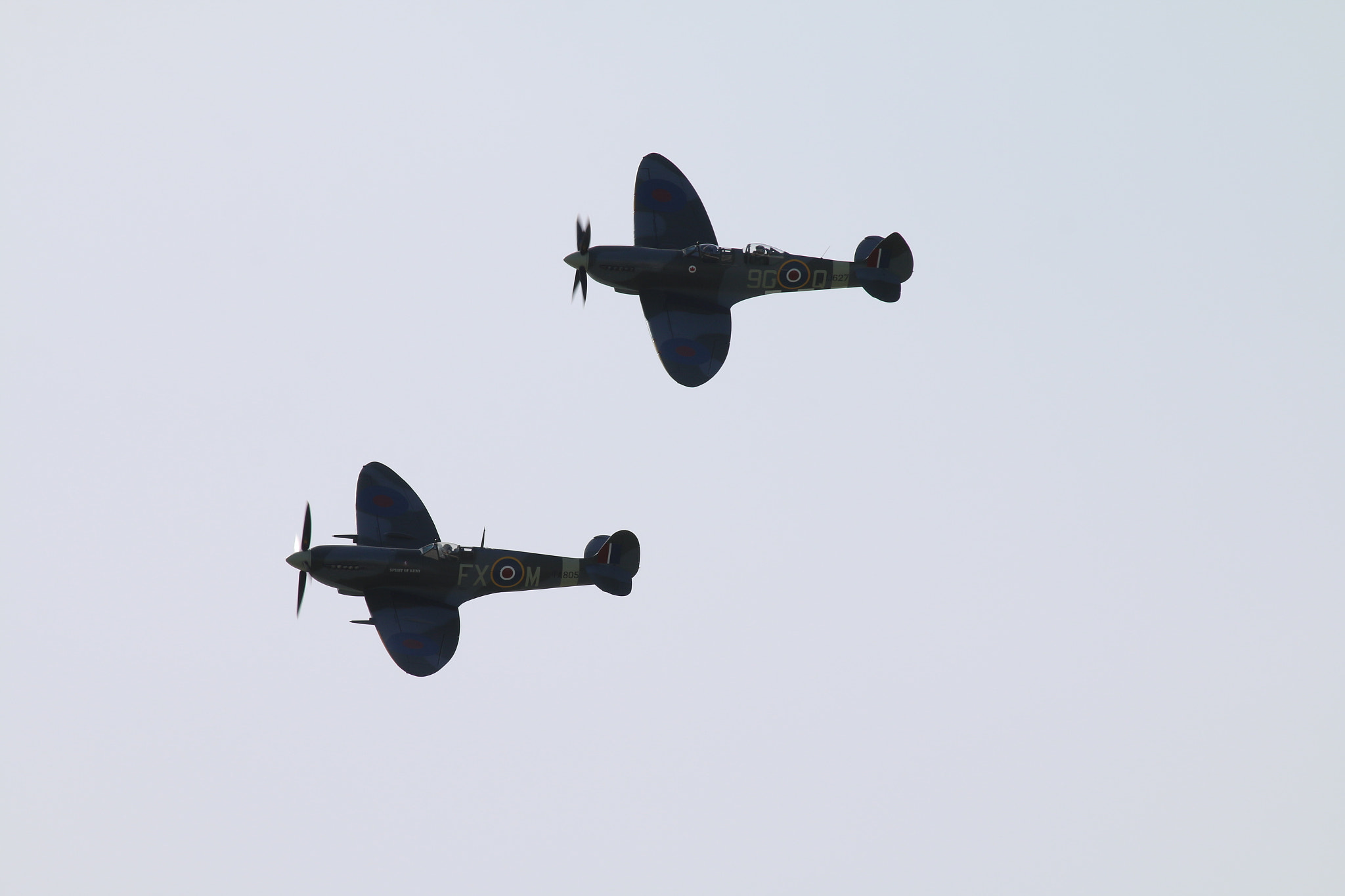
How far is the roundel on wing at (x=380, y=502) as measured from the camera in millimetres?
44125

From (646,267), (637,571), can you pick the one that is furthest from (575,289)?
(637,571)

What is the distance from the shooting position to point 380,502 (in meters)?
44.2

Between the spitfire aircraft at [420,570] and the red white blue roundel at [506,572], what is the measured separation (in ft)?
0.06

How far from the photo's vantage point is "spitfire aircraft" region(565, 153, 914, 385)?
46.2m

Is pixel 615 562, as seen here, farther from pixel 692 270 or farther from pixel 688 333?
pixel 692 270

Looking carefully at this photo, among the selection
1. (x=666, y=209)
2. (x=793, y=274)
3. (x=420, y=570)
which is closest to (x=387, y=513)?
(x=420, y=570)

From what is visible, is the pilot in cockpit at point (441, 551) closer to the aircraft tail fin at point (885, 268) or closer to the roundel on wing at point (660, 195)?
the roundel on wing at point (660, 195)

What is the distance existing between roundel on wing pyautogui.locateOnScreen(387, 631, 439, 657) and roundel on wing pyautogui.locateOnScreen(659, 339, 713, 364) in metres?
11.0

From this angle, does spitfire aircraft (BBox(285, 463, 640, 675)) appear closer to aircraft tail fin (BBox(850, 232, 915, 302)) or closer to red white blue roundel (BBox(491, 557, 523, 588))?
red white blue roundel (BBox(491, 557, 523, 588))

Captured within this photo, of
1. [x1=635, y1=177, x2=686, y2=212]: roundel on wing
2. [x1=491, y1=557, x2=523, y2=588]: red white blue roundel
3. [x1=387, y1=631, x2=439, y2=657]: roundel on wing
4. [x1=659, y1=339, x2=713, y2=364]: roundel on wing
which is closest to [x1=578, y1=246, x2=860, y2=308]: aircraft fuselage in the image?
[x1=659, y1=339, x2=713, y2=364]: roundel on wing

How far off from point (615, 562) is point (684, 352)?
7.03 m

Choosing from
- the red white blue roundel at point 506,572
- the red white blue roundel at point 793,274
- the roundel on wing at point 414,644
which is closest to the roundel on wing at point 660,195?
the red white blue roundel at point 793,274

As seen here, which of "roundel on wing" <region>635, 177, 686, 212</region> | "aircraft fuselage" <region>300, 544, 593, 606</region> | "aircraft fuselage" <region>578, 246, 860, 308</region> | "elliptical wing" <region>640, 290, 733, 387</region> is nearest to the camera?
"aircraft fuselage" <region>300, 544, 593, 606</region>

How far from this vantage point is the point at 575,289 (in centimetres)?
4631
